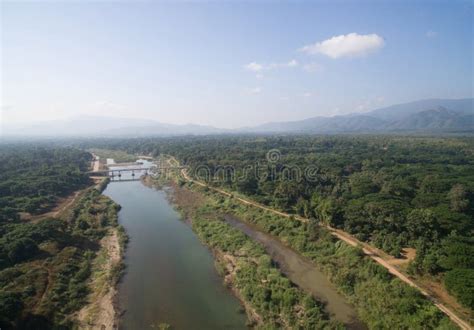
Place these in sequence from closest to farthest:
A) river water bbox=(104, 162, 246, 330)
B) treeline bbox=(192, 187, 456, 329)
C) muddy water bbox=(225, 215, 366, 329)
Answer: treeline bbox=(192, 187, 456, 329) < river water bbox=(104, 162, 246, 330) < muddy water bbox=(225, 215, 366, 329)

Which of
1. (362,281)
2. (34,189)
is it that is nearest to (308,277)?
(362,281)

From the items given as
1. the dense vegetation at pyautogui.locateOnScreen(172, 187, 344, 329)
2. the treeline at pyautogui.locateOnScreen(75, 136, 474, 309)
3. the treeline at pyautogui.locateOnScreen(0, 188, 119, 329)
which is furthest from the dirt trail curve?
the treeline at pyautogui.locateOnScreen(0, 188, 119, 329)

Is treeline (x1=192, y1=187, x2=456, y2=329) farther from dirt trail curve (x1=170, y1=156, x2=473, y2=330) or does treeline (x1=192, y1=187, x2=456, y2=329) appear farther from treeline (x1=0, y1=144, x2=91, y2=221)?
treeline (x1=0, y1=144, x2=91, y2=221)

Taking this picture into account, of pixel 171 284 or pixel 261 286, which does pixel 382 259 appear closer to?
pixel 261 286

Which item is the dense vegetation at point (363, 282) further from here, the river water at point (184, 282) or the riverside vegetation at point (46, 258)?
the riverside vegetation at point (46, 258)

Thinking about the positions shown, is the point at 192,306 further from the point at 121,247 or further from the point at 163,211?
the point at 163,211

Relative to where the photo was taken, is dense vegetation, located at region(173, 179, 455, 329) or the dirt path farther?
the dirt path
